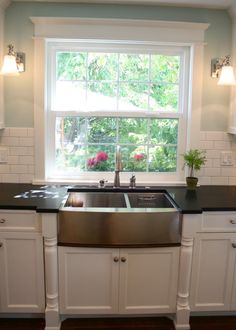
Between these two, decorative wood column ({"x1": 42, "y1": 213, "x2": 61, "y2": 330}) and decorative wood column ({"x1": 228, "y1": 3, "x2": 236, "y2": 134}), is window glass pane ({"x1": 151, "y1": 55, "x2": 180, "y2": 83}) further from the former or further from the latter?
decorative wood column ({"x1": 42, "y1": 213, "x2": 61, "y2": 330})

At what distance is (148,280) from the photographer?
209cm

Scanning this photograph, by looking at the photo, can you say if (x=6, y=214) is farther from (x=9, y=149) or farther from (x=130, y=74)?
(x=130, y=74)

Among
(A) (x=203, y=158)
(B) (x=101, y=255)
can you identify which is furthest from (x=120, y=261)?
(A) (x=203, y=158)

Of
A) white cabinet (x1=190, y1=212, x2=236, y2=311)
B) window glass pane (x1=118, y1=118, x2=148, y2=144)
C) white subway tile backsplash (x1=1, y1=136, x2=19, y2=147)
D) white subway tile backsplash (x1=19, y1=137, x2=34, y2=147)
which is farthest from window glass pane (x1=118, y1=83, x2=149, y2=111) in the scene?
white cabinet (x1=190, y1=212, x2=236, y2=311)

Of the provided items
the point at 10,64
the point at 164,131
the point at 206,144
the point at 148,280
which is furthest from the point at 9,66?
the point at 148,280

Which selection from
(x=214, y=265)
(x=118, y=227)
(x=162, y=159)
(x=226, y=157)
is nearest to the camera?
(x=118, y=227)

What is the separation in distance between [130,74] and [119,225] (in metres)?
1.34

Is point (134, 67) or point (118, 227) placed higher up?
point (134, 67)

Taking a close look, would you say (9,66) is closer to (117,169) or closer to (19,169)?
(19,169)

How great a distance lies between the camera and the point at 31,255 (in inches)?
81.1

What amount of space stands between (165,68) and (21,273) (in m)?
1.96

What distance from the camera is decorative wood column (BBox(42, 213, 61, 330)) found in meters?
1.97

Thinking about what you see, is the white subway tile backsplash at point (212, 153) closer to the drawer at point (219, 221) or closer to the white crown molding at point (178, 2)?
the drawer at point (219, 221)

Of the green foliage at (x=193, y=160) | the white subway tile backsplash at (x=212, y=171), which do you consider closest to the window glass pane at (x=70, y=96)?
the green foliage at (x=193, y=160)
